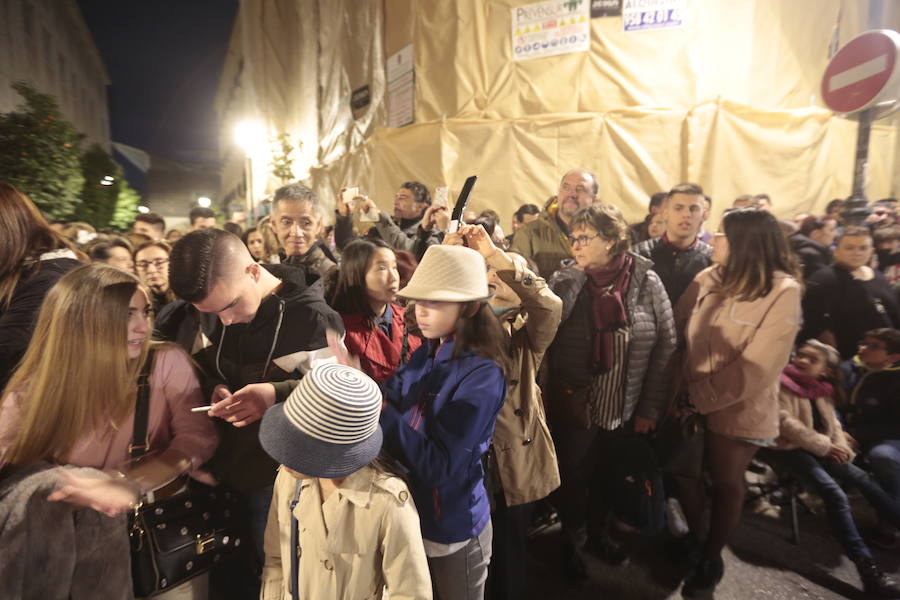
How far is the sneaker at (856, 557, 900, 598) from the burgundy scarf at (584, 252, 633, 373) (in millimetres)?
2212

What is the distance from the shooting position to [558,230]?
12.9ft

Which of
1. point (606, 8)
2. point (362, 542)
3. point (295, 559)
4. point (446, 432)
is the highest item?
point (606, 8)

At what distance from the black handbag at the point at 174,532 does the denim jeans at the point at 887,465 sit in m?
4.42

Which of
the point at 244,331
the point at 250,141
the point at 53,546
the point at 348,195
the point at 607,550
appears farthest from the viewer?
the point at 250,141

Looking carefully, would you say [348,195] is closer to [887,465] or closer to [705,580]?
[705,580]

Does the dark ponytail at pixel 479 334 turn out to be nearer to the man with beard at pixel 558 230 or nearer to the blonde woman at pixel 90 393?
the blonde woman at pixel 90 393

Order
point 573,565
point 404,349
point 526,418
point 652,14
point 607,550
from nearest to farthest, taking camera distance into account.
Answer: point 526,418 < point 404,349 < point 573,565 < point 607,550 < point 652,14

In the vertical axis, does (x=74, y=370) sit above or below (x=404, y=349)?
above

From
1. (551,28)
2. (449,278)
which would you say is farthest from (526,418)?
(551,28)

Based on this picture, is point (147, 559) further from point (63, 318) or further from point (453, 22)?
point (453, 22)

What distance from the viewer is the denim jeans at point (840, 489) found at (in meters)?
3.00

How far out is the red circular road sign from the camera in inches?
172

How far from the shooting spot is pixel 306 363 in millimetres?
1902

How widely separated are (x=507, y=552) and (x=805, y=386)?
2.72m
